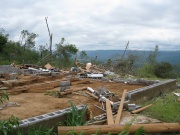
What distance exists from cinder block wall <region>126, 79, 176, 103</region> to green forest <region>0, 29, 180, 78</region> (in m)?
7.11

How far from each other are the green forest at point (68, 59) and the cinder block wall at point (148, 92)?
711cm

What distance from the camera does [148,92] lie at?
9297 mm

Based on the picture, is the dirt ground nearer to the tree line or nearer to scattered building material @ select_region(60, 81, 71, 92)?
scattered building material @ select_region(60, 81, 71, 92)

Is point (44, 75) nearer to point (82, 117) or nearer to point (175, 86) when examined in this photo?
point (175, 86)

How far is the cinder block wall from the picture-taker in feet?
27.4

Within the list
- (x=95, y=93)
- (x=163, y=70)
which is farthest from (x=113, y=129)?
(x=163, y=70)

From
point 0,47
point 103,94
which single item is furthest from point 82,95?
point 0,47

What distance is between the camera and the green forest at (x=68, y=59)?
67.7 ft

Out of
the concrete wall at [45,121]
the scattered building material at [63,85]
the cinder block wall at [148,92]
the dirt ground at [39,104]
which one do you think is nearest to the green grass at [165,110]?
the cinder block wall at [148,92]

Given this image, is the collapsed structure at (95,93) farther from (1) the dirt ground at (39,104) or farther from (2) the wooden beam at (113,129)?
(2) the wooden beam at (113,129)

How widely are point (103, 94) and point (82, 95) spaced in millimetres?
769

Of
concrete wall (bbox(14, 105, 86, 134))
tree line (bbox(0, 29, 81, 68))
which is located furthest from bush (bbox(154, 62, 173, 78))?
concrete wall (bbox(14, 105, 86, 134))

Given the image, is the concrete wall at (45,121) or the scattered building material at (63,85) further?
the scattered building material at (63,85)

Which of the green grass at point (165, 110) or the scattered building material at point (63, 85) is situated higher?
the scattered building material at point (63, 85)
